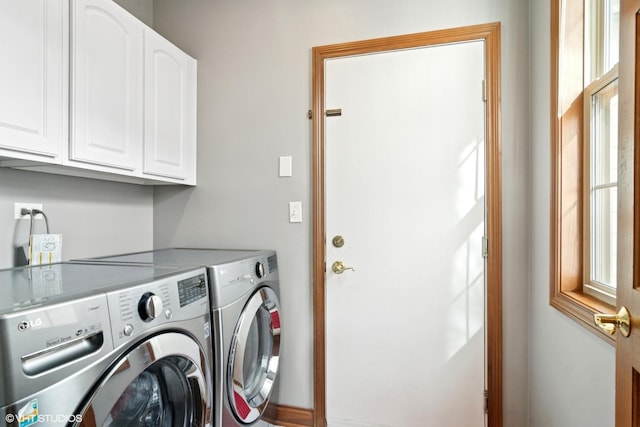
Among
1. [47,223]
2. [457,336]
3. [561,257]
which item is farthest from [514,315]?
[47,223]

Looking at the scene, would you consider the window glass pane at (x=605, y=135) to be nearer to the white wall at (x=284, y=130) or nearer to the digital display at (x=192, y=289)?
the white wall at (x=284, y=130)

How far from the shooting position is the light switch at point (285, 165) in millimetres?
2010

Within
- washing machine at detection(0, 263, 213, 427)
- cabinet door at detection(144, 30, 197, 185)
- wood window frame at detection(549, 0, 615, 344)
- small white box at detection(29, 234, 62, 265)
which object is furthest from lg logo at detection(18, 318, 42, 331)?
wood window frame at detection(549, 0, 615, 344)

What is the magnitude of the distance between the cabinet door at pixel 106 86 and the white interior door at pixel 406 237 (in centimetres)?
99

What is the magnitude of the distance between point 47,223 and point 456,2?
2.27 meters

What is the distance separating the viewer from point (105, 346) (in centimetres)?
86

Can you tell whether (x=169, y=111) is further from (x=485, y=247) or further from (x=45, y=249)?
(x=485, y=247)

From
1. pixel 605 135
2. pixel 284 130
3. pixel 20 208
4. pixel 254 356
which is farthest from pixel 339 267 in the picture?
pixel 20 208

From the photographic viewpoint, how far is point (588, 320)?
106 centimetres

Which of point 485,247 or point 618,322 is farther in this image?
point 485,247

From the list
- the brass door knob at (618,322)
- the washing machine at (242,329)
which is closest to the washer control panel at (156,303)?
the washing machine at (242,329)

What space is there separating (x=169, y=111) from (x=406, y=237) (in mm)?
1496

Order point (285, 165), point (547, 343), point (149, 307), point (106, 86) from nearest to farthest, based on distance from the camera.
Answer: point (149, 307) → point (547, 343) → point (106, 86) → point (285, 165)

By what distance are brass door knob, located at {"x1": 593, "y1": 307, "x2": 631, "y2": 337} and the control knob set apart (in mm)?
1144
